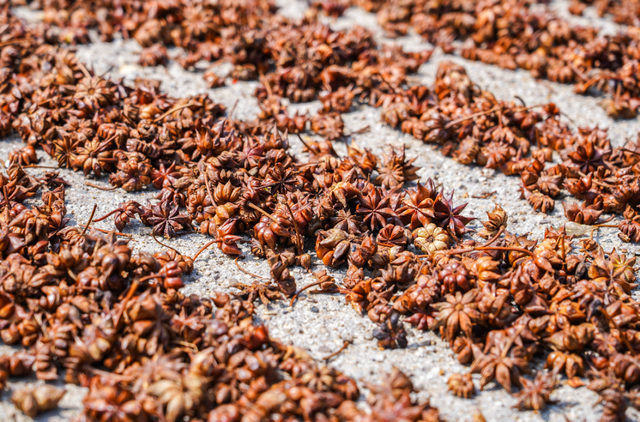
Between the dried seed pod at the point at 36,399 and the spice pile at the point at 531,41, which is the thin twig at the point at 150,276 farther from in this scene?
the spice pile at the point at 531,41

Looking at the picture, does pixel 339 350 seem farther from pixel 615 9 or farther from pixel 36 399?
pixel 615 9

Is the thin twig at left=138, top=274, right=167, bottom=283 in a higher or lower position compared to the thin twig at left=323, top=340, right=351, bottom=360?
higher

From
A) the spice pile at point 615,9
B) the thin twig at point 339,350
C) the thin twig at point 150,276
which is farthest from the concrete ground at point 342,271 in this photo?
the spice pile at point 615,9

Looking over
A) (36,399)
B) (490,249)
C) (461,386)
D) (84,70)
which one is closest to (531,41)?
(490,249)

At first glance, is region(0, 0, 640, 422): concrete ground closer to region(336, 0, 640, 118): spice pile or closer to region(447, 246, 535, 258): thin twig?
region(336, 0, 640, 118): spice pile

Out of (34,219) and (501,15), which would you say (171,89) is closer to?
(34,219)

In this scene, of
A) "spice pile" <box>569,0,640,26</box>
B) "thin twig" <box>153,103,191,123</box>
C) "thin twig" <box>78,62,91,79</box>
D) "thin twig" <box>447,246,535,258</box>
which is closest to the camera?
"thin twig" <box>447,246,535,258</box>

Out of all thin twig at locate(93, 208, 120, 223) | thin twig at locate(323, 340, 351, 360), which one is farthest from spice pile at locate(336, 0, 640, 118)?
thin twig at locate(93, 208, 120, 223)

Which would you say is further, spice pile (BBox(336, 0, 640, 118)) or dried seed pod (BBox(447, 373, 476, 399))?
spice pile (BBox(336, 0, 640, 118))

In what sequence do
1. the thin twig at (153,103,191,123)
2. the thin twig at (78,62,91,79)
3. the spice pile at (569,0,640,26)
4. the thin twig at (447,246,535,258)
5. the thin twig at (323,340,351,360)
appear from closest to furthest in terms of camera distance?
the thin twig at (323,340,351,360) < the thin twig at (447,246,535,258) < the thin twig at (153,103,191,123) < the thin twig at (78,62,91,79) < the spice pile at (569,0,640,26)
